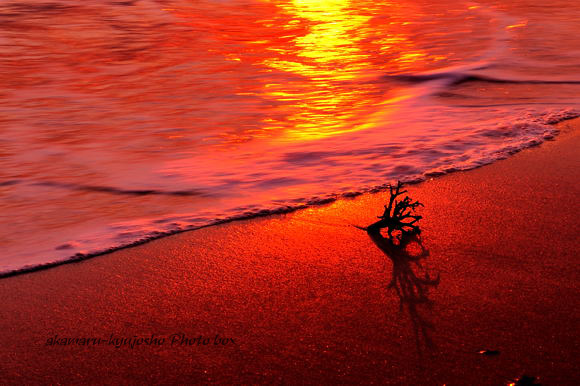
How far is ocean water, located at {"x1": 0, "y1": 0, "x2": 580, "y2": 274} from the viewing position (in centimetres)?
342

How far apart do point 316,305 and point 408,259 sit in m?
0.49

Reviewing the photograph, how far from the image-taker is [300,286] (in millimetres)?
2354

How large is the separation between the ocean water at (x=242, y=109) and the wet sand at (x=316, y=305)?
33 cm

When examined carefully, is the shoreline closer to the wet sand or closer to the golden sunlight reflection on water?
the wet sand

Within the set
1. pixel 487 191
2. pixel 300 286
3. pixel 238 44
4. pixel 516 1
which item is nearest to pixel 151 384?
pixel 300 286

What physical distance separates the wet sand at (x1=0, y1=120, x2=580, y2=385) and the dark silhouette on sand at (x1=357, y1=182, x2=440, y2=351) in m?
0.02

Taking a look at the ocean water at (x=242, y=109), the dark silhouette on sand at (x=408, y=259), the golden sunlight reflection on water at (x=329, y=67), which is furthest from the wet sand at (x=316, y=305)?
the golden sunlight reflection on water at (x=329, y=67)

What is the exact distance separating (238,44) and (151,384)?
7.00 meters

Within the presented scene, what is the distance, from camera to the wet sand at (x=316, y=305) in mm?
1877

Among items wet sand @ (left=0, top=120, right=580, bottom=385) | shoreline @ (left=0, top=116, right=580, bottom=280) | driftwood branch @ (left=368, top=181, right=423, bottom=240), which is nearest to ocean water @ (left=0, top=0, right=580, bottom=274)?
shoreline @ (left=0, top=116, right=580, bottom=280)

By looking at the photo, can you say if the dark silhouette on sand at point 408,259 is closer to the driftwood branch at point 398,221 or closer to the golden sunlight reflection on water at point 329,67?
the driftwood branch at point 398,221

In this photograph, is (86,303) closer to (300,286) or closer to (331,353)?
(300,286)

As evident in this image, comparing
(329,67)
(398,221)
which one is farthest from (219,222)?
(329,67)

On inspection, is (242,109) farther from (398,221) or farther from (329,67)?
(398,221)
